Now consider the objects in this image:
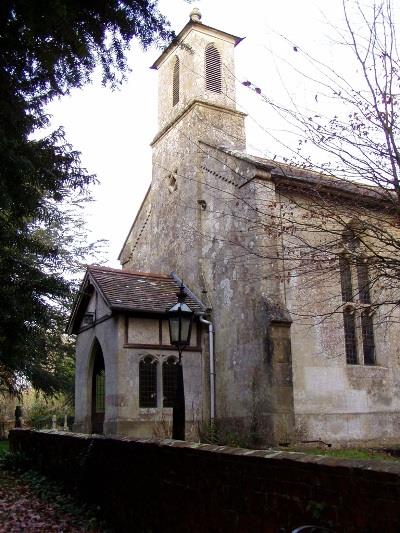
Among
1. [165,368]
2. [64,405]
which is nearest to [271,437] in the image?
[165,368]

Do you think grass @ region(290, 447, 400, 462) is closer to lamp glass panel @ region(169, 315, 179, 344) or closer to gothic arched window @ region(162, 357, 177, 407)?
gothic arched window @ region(162, 357, 177, 407)

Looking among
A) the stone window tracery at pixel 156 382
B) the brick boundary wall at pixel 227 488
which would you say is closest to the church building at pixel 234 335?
the stone window tracery at pixel 156 382

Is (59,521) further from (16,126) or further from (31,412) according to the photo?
(31,412)

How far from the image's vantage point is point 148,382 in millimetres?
15375

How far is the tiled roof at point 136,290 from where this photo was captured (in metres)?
15.4

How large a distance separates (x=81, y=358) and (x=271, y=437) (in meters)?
7.63

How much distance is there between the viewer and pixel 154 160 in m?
21.7

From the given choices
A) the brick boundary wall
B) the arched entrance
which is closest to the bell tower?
the arched entrance

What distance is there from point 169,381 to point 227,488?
1076 cm

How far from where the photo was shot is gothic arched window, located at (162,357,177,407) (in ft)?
50.7

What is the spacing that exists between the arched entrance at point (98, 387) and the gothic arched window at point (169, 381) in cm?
282

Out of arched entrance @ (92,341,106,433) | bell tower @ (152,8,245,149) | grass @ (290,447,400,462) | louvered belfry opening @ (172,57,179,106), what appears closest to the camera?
grass @ (290,447,400,462)

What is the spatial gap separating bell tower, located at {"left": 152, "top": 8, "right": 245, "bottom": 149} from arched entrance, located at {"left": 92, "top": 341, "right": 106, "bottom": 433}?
8143mm

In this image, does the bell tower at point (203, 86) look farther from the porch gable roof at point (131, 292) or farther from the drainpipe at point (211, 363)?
the drainpipe at point (211, 363)
